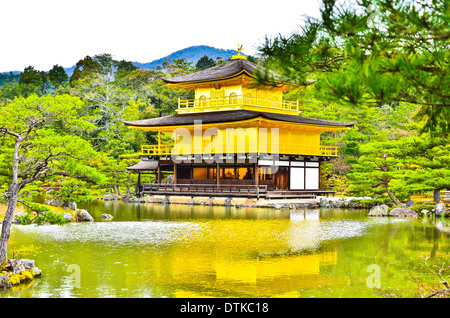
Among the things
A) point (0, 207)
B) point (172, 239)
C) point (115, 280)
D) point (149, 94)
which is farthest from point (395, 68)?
point (149, 94)

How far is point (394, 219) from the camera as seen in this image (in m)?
20.9

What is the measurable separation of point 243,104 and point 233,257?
68.0ft

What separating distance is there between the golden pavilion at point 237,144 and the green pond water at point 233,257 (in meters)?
9.97

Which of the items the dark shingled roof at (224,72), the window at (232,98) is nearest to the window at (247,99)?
the window at (232,98)

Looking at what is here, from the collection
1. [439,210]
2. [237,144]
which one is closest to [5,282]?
[439,210]

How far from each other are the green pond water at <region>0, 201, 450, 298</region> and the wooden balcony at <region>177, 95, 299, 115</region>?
13448 mm

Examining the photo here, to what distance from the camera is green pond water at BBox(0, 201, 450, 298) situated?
30.0 feet

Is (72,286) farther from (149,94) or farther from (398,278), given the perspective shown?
(149,94)

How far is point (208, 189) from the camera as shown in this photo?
30.7 m

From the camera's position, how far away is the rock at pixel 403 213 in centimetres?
2153

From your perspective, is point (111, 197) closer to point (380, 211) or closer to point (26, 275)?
point (380, 211)

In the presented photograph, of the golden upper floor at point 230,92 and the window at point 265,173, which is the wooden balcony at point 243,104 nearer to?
the golden upper floor at point 230,92

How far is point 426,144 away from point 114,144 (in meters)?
23.5

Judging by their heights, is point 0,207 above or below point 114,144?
below
